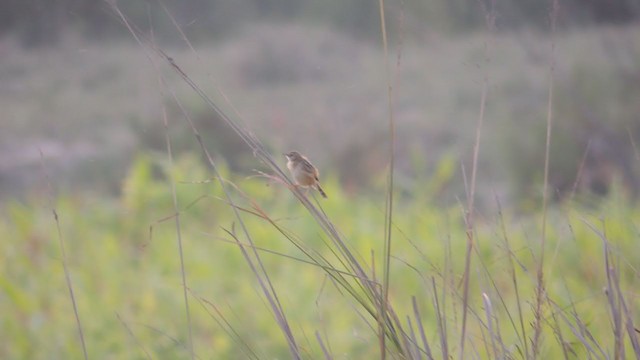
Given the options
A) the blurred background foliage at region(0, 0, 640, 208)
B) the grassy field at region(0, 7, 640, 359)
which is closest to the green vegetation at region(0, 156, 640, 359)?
the grassy field at region(0, 7, 640, 359)

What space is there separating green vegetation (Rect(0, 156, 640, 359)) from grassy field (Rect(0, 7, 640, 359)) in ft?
0.05

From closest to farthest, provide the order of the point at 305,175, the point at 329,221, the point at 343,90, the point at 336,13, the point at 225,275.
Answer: the point at 329,221 → the point at 305,175 → the point at 225,275 → the point at 336,13 → the point at 343,90

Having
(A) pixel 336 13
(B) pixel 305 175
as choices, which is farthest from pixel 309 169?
(A) pixel 336 13

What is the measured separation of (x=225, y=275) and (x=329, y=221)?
3161 millimetres

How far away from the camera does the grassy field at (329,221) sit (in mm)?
1812

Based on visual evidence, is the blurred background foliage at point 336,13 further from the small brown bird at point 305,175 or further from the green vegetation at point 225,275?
the green vegetation at point 225,275

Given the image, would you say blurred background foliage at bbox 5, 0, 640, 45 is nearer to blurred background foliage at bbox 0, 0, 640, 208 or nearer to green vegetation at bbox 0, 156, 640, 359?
blurred background foliage at bbox 0, 0, 640, 208

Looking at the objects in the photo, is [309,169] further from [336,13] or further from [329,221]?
[336,13]

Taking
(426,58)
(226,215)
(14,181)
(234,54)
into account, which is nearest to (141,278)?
(226,215)

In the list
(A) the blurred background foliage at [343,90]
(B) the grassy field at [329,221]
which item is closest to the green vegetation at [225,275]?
(B) the grassy field at [329,221]

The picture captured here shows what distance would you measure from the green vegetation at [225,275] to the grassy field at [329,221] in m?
0.02

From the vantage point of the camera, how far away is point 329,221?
1.61m

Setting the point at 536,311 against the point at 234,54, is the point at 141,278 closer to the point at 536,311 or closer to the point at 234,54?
the point at 536,311

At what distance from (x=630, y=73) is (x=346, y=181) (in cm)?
343
